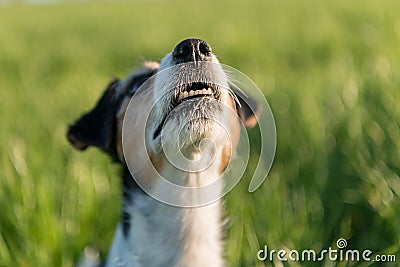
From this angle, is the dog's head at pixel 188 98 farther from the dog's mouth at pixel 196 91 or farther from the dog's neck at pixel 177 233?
the dog's neck at pixel 177 233

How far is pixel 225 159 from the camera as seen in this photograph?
2.32m

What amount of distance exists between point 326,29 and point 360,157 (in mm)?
6396

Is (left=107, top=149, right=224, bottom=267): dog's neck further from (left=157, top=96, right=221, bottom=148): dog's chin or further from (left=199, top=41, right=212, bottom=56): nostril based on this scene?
(left=199, top=41, right=212, bottom=56): nostril

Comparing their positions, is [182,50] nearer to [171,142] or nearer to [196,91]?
[196,91]

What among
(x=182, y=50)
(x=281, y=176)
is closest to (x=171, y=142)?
(x=182, y=50)

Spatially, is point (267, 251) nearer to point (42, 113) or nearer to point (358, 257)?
point (358, 257)

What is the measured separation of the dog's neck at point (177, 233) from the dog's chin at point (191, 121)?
0.27m

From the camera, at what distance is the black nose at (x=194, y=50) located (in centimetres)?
191

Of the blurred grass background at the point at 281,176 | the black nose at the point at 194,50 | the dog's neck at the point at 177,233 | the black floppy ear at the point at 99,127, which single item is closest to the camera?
the black nose at the point at 194,50

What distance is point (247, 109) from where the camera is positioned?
8.01 feet

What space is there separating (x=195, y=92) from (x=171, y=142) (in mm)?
204

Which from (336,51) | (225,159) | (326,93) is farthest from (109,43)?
(225,159)

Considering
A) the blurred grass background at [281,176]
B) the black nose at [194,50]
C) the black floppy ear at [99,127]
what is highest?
the black nose at [194,50]

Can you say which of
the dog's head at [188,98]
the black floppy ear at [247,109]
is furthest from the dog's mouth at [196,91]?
the black floppy ear at [247,109]
